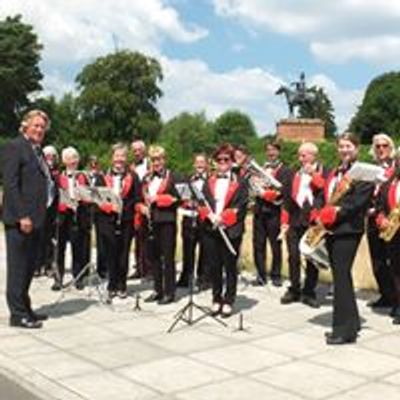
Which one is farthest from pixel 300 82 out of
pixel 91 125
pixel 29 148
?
pixel 29 148

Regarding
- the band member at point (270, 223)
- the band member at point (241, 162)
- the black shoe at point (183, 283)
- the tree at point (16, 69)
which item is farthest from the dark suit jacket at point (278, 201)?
the tree at point (16, 69)

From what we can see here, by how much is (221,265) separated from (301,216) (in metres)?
1.45

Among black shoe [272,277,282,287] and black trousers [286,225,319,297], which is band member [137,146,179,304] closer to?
black trousers [286,225,319,297]

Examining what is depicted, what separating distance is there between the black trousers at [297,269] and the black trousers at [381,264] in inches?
29.5

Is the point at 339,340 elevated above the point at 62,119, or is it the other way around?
the point at 62,119

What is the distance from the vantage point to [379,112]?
245 feet

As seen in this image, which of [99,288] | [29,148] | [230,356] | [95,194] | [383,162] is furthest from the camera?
[99,288]

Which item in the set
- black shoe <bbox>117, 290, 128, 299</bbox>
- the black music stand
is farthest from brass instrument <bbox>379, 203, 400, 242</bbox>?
black shoe <bbox>117, 290, 128, 299</bbox>

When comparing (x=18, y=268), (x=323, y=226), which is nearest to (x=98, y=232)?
(x=18, y=268)

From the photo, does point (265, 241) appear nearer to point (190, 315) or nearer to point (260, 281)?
point (260, 281)

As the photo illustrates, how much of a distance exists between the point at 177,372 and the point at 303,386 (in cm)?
108

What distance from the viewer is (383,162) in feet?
33.4

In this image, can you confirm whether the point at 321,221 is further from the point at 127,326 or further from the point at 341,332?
the point at 127,326

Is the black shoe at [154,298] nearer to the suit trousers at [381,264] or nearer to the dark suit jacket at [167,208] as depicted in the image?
the dark suit jacket at [167,208]
